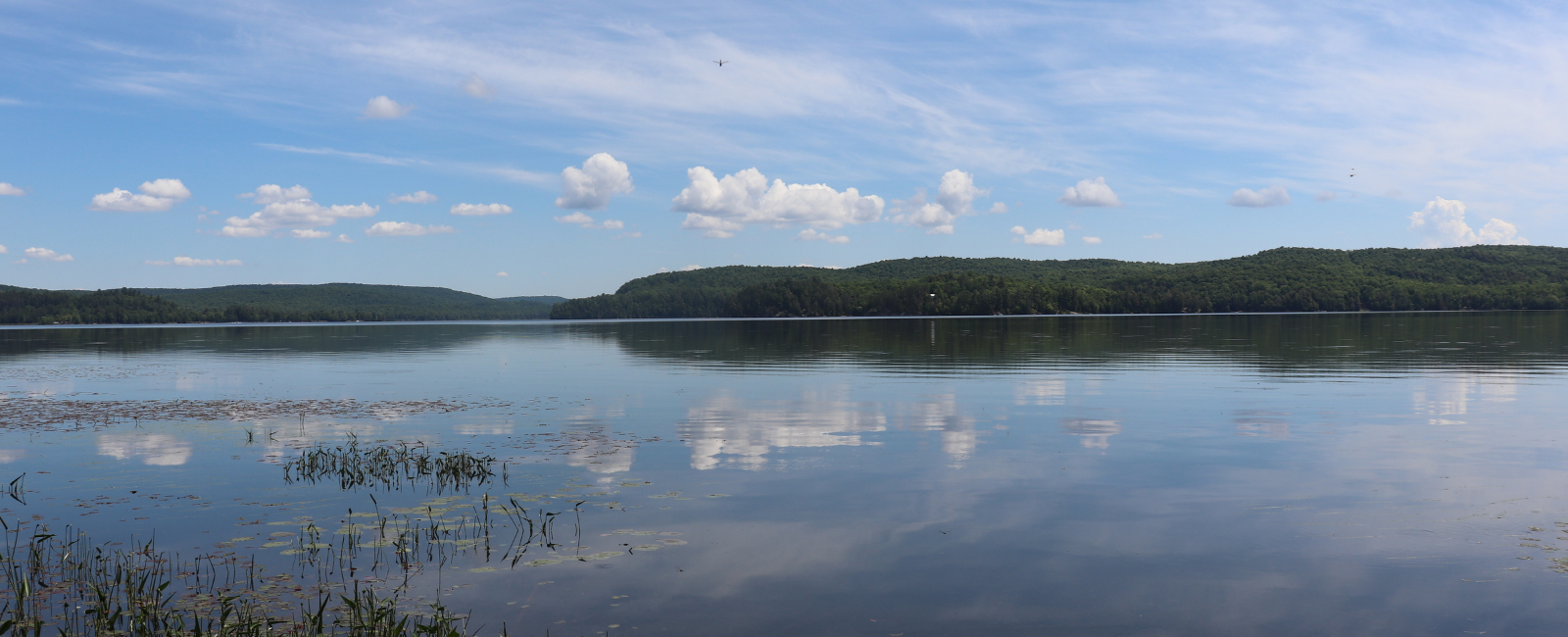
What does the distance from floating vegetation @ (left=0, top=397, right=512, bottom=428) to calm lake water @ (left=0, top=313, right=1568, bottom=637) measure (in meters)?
0.26

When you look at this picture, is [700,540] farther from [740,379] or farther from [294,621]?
[740,379]

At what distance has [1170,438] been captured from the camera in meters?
23.3

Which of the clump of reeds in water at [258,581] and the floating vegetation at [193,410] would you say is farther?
the floating vegetation at [193,410]

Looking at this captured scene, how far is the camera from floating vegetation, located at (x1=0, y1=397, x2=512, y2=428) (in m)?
29.0

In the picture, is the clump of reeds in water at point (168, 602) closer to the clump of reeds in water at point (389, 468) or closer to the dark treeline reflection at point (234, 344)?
the clump of reeds in water at point (389, 468)

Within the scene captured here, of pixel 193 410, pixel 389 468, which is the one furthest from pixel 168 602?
pixel 193 410

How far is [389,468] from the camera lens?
19.6 meters

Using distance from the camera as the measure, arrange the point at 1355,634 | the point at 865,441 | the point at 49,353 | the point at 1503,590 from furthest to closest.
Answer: the point at 49,353 → the point at 865,441 → the point at 1503,590 → the point at 1355,634

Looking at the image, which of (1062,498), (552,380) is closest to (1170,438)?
(1062,498)

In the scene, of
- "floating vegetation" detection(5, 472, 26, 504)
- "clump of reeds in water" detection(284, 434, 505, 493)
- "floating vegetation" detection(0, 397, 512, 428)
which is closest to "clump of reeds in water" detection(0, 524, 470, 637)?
"floating vegetation" detection(5, 472, 26, 504)

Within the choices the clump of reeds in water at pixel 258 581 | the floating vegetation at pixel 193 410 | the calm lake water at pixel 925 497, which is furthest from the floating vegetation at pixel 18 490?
the floating vegetation at pixel 193 410

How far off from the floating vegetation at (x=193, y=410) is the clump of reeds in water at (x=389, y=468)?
8948 mm

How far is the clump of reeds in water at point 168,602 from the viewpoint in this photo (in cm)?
990

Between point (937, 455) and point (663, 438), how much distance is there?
734cm
